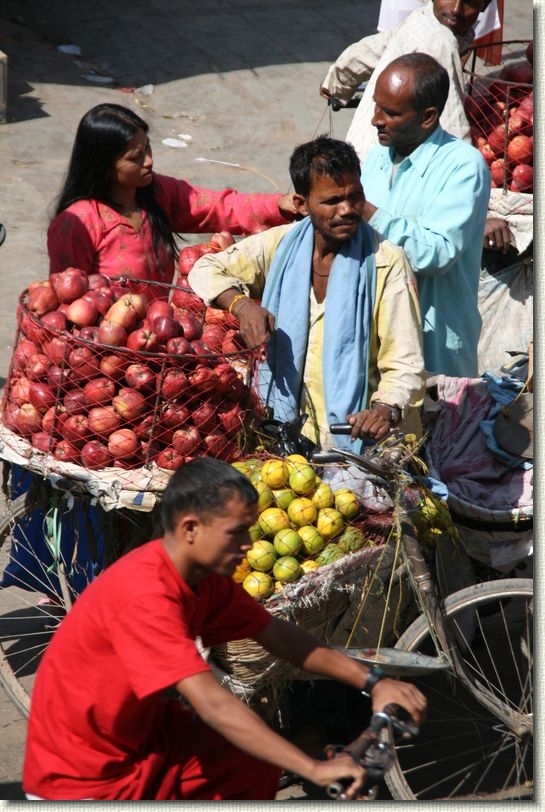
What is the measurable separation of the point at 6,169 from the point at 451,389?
16.8ft

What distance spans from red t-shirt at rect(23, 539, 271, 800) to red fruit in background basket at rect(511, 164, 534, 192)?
388 centimetres

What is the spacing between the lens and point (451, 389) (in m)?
4.34

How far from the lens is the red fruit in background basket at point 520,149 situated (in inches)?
237

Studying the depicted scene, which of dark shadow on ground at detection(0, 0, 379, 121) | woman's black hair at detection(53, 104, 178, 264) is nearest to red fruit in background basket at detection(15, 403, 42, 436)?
woman's black hair at detection(53, 104, 178, 264)

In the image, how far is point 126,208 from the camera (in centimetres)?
450

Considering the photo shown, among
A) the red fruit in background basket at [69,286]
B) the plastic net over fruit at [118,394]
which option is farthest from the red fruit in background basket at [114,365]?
the red fruit in background basket at [69,286]

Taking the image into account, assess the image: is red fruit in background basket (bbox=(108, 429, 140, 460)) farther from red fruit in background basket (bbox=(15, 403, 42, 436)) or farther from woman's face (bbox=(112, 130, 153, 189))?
woman's face (bbox=(112, 130, 153, 189))

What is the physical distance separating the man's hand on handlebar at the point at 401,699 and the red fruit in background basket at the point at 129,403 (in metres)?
1.23

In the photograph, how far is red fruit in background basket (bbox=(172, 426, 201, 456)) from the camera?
363 centimetres

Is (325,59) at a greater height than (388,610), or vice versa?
(325,59)

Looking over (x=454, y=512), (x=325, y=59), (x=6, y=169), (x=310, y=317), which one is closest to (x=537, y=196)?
(x=310, y=317)

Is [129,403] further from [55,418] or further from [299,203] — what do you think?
[299,203]

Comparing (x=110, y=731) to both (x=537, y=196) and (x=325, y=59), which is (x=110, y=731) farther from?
(x=325, y=59)

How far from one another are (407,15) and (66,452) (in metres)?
4.14
